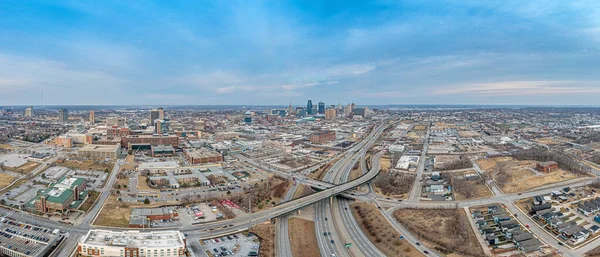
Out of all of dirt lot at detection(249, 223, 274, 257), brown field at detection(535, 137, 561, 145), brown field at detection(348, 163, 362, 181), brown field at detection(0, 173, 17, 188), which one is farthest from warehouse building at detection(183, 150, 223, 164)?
brown field at detection(535, 137, 561, 145)

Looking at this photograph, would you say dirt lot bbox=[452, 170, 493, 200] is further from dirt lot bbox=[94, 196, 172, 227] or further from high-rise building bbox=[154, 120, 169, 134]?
high-rise building bbox=[154, 120, 169, 134]

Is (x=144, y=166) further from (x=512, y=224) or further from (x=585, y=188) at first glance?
(x=585, y=188)

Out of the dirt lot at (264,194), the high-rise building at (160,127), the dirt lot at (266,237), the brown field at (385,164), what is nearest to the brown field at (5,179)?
the dirt lot at (264,194)

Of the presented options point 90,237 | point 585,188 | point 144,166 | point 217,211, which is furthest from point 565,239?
point 144,166

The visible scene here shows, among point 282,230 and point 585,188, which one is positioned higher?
point 585,188

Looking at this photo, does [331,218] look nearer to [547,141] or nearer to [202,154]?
[202,154]

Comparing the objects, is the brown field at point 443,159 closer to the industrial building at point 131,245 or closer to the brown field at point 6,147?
the industrial building at point 131,245
